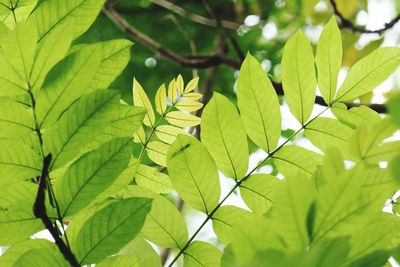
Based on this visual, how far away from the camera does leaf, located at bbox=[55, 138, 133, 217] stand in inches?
27.7

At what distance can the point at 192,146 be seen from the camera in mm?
778

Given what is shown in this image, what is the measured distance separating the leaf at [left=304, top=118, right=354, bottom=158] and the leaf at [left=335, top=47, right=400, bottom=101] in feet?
0.22

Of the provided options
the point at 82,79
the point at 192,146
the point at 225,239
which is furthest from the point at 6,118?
the point at 225,239

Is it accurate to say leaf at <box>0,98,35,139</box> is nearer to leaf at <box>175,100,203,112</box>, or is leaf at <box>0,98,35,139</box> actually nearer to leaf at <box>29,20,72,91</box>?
leaf at <box>29,20,72,91</box>

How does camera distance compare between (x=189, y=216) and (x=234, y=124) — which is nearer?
(x=234, y=124)

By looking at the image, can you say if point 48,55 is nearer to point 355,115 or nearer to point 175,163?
point 175,163

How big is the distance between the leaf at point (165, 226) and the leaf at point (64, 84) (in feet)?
0.71

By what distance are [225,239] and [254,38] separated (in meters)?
1.93

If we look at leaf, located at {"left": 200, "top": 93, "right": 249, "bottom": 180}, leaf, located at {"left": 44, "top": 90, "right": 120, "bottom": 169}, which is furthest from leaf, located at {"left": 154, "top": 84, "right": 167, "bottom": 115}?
leaf, located at {"left": 44, "top": 90, "right": 120, "bottom": 169}

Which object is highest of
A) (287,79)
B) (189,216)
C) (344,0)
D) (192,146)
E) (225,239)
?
(344,0)

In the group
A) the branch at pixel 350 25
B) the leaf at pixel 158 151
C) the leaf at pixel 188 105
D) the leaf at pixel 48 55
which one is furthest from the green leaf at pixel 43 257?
the branch at pixel 350 25

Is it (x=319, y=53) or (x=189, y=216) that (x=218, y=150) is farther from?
(x=189, y=216)

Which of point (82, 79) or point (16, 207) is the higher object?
point (82, 79)

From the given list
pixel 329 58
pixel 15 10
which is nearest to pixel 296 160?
pixel 329 58
